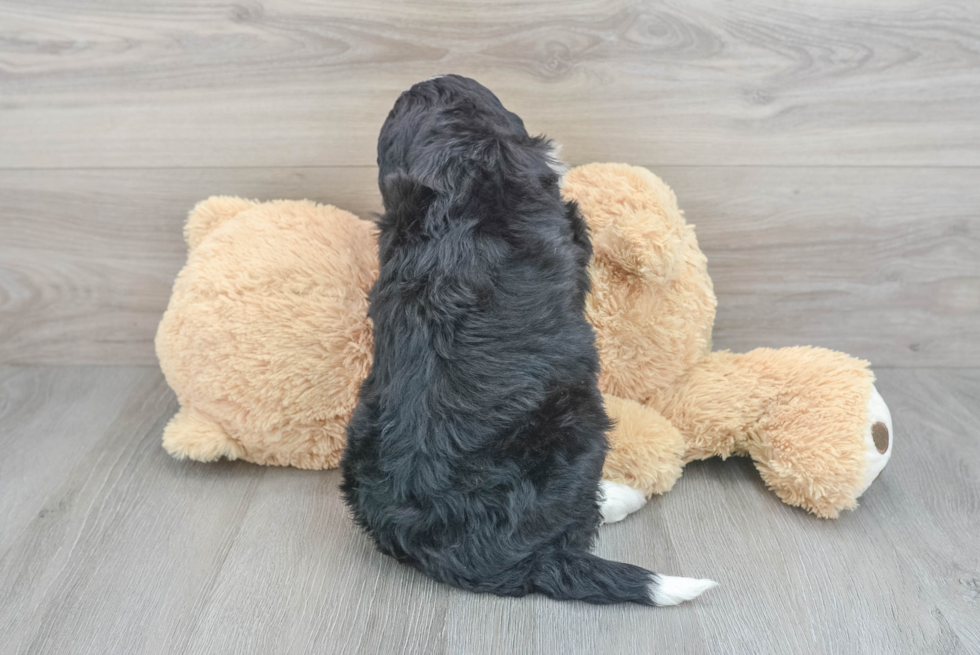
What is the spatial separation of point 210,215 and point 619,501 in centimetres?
72

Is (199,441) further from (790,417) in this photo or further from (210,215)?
(790,417)

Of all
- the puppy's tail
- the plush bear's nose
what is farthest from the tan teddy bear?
the puppy's tail

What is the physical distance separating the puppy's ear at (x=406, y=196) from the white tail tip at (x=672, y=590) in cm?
47

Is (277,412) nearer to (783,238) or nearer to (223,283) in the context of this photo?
(223,283)

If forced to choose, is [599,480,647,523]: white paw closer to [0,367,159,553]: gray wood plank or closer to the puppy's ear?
the puppy's ear

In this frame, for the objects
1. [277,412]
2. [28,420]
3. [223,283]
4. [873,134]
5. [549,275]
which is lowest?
[28,420]

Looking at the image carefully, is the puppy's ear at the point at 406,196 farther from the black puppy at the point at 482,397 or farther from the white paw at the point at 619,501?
the white paw at the point at 619,501

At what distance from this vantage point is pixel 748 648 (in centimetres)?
70

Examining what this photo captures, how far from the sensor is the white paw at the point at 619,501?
86 cm

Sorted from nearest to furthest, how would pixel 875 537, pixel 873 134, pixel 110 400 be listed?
pixel 875 537 < pixel 873 134 < pixel 110 400

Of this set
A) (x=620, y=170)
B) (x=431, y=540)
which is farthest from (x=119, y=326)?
(x=620, y=170)

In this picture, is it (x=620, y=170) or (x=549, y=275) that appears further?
(x=620, y=170)

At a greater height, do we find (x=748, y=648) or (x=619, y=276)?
(x=619, y=276)

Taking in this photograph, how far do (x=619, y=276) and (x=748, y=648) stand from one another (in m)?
0.46
